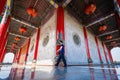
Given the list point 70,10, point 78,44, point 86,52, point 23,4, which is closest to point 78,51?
point 78,44

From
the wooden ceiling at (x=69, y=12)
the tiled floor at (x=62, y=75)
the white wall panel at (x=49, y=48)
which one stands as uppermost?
the wooden ceiling at (x=69, y=12)

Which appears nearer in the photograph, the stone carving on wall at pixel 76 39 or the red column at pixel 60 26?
the red column at pixel 60 26

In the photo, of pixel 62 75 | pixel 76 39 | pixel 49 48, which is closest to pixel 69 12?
pixel 76 39

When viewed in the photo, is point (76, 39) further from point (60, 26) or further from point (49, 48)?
point (49, 48)

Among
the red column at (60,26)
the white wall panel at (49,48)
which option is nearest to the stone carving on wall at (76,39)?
the red column at (60,26)

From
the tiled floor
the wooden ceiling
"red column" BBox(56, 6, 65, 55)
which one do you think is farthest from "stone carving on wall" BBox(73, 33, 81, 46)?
the tiled floor

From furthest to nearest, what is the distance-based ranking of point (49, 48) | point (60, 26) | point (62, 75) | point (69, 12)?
point (69, 12)
point (49, 48)
point (60, 26)
point (62, 75)

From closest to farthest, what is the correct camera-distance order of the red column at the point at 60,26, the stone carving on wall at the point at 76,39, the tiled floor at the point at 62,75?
the tiled floor at the point at 62,75 → the red column at the point at 60,26 → the stone carving on wall at the point at 76,39

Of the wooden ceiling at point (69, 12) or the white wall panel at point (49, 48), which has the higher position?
the wooden ceiling at point (69, 12)

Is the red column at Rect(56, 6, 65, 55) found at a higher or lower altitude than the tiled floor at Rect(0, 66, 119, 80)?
higher

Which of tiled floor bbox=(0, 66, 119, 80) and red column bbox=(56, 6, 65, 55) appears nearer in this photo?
tiled floor bbox=(0, 66, 119, 80)

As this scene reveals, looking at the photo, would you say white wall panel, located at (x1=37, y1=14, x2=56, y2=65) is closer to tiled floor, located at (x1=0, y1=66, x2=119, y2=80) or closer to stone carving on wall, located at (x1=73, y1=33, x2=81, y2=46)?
stone carving on wall, located at (x1=73, y1=33, x2=81, y2=46)

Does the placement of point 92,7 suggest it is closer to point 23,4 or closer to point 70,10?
point 70,10

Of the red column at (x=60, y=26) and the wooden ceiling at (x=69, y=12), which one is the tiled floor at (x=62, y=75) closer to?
the red column at (x=60, y=26)
